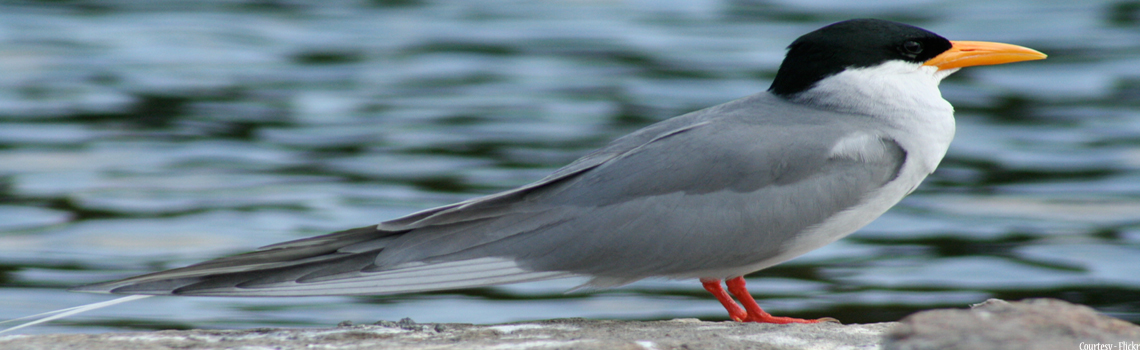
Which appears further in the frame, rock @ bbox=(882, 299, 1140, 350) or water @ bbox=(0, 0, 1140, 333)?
water @ bbox=(0, 0, 1140, 333)

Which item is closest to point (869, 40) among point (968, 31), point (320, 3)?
point (968, 31)

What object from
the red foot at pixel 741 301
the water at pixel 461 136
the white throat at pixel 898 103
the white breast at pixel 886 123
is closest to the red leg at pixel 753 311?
the red foot at pixel 741 301

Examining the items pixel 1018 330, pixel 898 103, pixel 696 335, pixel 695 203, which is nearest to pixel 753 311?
pixel 695 203

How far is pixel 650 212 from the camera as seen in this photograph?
15.2 feet

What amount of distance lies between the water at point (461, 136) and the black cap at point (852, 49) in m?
1.79

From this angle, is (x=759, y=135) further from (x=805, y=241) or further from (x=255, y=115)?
(x=255, y=115)

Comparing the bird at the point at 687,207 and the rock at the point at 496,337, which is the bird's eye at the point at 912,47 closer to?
the bird at the point at 687,207

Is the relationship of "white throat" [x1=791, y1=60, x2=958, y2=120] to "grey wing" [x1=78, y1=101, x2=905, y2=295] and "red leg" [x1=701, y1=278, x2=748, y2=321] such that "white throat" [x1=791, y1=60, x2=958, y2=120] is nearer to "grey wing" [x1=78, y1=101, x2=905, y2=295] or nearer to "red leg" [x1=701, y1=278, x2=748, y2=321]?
"grey wing" [x1=78, y1=101, x2=905, y2=295]

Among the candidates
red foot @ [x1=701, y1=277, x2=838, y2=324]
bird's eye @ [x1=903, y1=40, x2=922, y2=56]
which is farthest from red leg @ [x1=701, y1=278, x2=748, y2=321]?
bird's eye @ [x1=903, y1=40, x2=922, y2=56]

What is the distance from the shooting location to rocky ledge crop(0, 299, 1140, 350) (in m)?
3.24

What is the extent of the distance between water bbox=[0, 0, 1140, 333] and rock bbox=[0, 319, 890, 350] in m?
1.96

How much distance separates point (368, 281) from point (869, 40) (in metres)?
2.22

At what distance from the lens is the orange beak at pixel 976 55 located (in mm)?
5133

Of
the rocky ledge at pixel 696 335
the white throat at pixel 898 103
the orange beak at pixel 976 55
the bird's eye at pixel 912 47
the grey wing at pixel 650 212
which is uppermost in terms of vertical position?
the bird's eye at pixel 912 47
